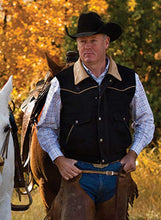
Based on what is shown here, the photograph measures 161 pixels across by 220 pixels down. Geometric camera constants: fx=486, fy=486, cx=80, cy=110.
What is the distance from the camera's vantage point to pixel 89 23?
162 inches

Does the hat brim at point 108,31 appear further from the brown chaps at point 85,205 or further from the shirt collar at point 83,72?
the brown chaps at point 85,205

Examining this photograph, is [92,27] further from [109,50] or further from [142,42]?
[142,42]

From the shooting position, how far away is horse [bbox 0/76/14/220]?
4297mm

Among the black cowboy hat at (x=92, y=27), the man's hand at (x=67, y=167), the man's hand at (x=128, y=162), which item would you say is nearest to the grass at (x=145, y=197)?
the man's hand at (x=128, y=162)

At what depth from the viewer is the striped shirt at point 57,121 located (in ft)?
13.2

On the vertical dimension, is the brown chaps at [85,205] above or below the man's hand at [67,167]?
below

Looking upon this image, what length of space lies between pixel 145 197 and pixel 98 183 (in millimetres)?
3781

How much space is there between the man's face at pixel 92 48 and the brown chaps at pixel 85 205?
977 millimetres

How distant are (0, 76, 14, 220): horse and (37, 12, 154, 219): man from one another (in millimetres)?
409

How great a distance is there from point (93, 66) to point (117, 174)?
93 centimetres

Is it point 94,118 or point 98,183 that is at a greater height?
point 94,118

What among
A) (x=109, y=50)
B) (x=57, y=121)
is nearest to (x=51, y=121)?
(x=57, y=121)

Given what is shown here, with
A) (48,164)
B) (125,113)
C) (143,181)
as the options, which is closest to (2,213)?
(48,164)

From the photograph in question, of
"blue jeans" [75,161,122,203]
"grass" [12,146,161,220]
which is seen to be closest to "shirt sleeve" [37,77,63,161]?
"blue jeans" [75,161,122,203]
